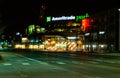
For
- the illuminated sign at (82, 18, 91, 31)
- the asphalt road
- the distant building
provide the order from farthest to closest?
1. the illuminated sign at (82, 18, 91, 31)
2. the distant building
3. the asphalt road

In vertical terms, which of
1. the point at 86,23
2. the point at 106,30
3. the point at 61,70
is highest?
the point at 86,23

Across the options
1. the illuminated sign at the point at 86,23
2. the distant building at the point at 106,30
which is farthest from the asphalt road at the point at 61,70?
the illuminated sign at the point at 86,23

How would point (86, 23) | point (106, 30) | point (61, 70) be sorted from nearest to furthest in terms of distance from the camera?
Result: point (61, 70), point (106, 30), point (86, 23)

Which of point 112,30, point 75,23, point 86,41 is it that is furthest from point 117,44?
point 75,23

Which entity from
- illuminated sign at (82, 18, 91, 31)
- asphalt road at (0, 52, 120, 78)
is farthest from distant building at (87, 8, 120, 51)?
asphalt road at (0, 52, 120, 78)

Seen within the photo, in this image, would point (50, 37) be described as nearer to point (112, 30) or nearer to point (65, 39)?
point (65, 39)

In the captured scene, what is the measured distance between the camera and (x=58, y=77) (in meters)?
20.9

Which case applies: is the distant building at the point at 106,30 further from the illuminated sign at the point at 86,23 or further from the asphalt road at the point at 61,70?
the asphalt road at the point at 61,70


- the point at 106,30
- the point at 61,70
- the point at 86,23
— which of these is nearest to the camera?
the point at 61,70

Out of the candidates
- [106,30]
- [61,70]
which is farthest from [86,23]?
[61,70]

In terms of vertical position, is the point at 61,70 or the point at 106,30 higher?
the point at 106,30

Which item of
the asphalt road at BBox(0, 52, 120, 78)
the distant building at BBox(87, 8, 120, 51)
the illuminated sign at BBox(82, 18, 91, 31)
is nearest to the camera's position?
the asphalt road at BBox(0, 52, 120, 78)

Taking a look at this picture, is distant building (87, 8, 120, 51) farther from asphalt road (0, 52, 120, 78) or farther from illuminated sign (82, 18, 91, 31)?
asphalt road (0, 52, 120, 78)

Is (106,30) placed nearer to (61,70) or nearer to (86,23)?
(86,23)
